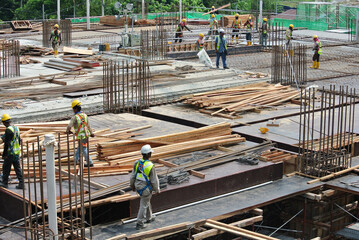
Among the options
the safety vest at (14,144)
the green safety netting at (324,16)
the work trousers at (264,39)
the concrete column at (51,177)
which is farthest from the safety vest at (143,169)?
the green safety netting at (324,16)

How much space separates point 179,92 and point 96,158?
851 centimetres

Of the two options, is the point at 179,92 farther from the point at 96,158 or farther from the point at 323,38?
the point at 323,38

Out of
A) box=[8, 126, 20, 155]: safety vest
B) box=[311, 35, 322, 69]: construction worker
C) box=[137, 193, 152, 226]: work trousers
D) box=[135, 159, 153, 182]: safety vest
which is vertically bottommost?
box=[137, 193, 152, 226]: work trousers

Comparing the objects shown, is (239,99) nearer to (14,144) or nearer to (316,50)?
(14,144)

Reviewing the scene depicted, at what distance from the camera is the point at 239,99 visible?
2069cm

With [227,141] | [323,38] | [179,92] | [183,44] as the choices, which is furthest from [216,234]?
[323,38]

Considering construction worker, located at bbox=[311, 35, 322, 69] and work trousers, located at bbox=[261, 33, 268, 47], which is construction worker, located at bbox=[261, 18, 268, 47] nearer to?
work trousers, located at bbox=[261, 33, 268, 47]

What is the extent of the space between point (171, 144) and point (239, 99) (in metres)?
5.68

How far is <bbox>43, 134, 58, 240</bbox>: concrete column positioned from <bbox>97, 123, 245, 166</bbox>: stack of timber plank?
3904 millimetres

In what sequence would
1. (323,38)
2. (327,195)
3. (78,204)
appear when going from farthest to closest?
1. (323,38)
2. (327,195)
3. (78,204)

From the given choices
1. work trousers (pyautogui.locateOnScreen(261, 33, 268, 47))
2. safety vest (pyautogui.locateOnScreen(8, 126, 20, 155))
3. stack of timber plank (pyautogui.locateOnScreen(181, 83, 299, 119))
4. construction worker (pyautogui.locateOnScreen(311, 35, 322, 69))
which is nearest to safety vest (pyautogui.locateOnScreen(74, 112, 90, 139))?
safety vest (pyautogui.locateOnScreen(8, 126, 20, 155))

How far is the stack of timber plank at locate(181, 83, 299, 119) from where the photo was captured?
19750mm

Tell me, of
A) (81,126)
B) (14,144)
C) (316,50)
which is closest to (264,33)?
(316,50)

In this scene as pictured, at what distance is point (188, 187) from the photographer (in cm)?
1323
